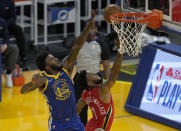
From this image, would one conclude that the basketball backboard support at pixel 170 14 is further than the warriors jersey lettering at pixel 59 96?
Yes

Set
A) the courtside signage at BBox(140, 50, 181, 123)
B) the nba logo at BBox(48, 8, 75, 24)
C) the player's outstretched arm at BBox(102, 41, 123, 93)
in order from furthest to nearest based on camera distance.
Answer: the nba logo at BBox(48, 8, 75, 24) → the courtside signage at BBox(140, 50, 181, 123) → the player's outstretched arm at BBox(102, 41, 123, 93)

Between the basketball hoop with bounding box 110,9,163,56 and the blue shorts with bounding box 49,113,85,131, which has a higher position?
the basketball hoop with bounding box 110,9,163,56

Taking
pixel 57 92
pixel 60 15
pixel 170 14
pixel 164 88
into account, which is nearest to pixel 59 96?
pixel 57 92

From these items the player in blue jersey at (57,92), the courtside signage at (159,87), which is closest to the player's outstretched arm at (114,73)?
the player in blue jersey at (57,92)

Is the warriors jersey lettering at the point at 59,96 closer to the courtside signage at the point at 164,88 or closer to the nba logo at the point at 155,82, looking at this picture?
the courtside signage at the point at 164,88

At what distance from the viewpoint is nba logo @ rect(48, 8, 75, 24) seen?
1406cm

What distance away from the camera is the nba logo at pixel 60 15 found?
46.1ft

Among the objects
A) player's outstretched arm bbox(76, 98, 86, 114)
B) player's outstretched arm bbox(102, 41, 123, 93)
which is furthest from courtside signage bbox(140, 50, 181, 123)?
player's outstretched arm bbox(102, 41, 123, 93)

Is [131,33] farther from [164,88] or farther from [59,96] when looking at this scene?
[164,88]

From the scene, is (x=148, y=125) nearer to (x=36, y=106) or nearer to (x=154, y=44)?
(x=154, y=44)

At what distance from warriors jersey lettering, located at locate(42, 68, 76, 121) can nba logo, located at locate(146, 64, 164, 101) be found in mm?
3438

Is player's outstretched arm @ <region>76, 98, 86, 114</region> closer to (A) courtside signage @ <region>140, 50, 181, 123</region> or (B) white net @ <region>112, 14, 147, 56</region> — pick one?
(B) white net @ <region>112, 14, 147, 56</region>

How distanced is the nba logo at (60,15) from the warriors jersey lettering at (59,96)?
7.90 m

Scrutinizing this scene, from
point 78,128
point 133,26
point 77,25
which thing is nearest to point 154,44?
point 133,26
